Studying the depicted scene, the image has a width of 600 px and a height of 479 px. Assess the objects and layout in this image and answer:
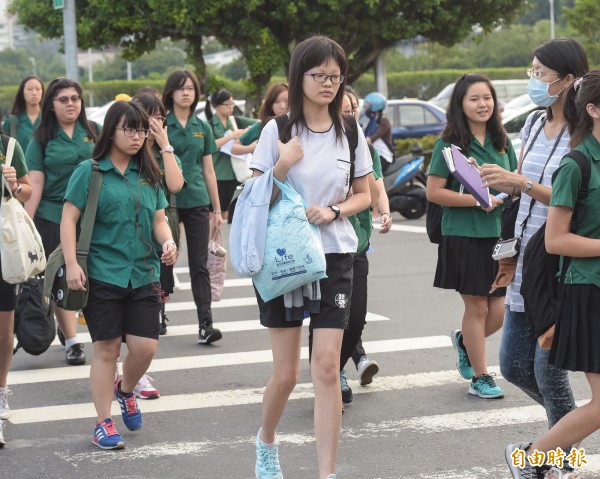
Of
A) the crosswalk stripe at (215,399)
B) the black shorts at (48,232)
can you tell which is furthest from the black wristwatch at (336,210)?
the black shorts at (48,232)

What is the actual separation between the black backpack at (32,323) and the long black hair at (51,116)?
0.96 metres

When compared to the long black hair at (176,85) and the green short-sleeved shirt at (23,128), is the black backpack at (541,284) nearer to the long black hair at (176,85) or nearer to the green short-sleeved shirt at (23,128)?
the long black hair at (176,85)

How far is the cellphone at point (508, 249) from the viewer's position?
16.9ft

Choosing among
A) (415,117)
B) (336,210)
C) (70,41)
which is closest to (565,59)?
(336,210)

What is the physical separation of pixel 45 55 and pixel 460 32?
419 ft

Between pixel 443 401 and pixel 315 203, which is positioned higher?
pixel 315 203

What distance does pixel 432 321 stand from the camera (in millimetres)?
9125

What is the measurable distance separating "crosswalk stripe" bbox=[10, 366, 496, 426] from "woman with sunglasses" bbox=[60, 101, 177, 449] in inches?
31.4

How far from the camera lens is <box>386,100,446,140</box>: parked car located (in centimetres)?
2475

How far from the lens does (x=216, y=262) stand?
9312mm

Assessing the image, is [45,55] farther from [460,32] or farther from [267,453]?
[267,453]

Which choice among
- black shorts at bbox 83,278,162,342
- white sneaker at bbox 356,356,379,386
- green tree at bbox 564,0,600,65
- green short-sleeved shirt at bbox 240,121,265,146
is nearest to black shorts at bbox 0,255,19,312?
black shorts at bbox 83,278,162,342

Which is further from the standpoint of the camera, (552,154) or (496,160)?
(496,160)

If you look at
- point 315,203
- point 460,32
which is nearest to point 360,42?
point 460,32
